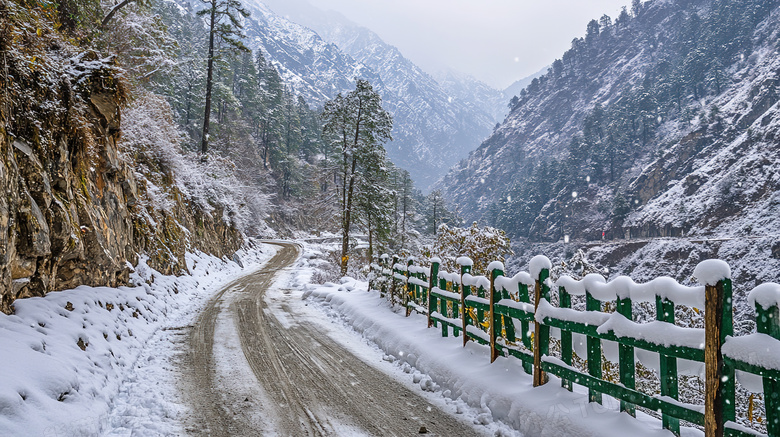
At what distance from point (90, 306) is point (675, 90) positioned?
133m

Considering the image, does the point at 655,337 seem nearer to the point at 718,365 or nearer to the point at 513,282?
the point at 718,365

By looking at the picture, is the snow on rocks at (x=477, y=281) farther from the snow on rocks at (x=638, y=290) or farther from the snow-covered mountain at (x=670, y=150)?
the snow-covered mountain at (x=670, y=150)

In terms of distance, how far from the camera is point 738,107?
7444 centimetres

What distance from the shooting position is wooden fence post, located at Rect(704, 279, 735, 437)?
2.60 metres

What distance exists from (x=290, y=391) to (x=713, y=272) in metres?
4.75

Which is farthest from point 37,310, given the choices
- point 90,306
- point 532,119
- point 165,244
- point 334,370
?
point 532,119

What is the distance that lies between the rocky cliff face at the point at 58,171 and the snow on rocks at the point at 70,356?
0.39 meters

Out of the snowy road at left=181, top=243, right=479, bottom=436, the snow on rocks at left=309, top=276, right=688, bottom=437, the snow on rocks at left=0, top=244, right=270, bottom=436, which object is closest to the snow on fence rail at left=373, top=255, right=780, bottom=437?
the snow on rocks at left=309, top=276, right=688, bottom=437

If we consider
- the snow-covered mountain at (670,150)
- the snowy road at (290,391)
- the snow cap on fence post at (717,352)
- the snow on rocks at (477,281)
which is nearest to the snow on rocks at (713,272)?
the snow cap on fence post at (717,352)

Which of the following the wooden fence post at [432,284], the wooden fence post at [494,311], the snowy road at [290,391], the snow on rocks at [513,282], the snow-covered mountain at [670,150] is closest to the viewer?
the snowy road at [290,391]

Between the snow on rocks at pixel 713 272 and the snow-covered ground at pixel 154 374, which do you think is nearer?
the snow on rocks at pixel 713 272

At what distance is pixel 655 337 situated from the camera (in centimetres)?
308

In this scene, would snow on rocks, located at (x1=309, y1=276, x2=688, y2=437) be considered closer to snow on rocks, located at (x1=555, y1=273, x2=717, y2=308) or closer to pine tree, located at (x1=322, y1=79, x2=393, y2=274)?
snow on rocks, located at (x1=555, y1=273, x2=717, y2=308)

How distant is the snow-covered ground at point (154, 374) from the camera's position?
350cm
